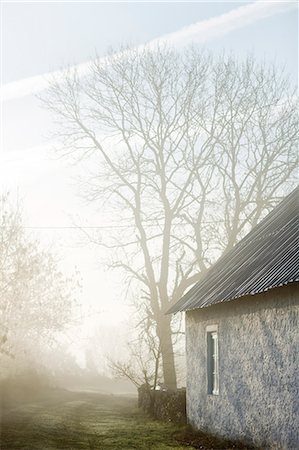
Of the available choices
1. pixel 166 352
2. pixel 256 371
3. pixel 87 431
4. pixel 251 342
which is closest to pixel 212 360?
pixel 251 342

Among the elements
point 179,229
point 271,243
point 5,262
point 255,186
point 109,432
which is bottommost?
point 109,432

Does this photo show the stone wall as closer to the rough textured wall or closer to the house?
the house

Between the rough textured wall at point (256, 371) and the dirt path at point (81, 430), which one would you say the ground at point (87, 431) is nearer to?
the dirt path at point (81, 430)

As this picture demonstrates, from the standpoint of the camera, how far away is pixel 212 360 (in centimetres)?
1580

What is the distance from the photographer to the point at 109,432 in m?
16.0

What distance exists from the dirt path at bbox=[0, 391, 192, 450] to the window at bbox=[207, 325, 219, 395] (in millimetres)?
1666

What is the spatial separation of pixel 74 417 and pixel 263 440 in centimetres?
960

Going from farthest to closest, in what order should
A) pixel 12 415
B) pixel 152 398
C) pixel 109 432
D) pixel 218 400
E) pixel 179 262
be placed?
pixel 179 262 → pixel 152 398 → pixel 12 415 → pixel 109 432 → pixel 218 400

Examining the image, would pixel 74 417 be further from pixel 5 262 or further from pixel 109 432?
pixel 5 262

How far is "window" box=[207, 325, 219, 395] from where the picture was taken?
604 inches

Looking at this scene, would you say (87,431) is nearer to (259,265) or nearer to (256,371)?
(256,371)

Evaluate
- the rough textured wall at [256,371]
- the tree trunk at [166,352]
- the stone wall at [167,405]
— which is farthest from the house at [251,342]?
the tree trunk at [166,352]

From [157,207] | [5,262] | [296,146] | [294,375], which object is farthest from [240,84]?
[294,375]

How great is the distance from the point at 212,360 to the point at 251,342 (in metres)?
3.02
